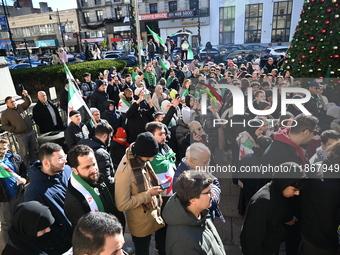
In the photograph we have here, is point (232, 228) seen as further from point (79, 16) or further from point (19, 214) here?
point (79, 16)

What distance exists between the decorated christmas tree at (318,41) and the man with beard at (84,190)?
5.98 meters

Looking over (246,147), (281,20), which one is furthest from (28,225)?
(281,20)

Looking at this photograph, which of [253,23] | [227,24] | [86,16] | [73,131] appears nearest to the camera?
[73,131]

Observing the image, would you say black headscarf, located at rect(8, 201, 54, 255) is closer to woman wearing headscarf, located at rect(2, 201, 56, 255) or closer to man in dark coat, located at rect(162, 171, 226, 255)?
woman wearing headscarf, located at rect(2, 201, 56, 255)

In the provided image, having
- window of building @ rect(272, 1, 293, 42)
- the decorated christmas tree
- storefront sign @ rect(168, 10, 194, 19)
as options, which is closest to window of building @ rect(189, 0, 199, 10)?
storefront sign @ rect(168, 10, 194, 19)

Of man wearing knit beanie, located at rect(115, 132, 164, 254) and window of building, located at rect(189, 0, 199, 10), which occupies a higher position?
window of building, located at rect(189, 0, 199, 10)

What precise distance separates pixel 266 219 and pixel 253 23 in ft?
127

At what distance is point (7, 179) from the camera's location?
347 cm

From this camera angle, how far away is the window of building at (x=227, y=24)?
36.5 meters

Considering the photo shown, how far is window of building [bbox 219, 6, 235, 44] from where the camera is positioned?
3653 centimetres

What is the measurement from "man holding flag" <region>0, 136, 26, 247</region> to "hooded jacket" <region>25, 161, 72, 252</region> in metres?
0.99

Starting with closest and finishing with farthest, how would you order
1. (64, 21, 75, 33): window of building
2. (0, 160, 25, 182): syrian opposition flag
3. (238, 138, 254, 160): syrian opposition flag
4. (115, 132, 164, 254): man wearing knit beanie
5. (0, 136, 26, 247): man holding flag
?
(115, 132, 164, 254): man wearing knit beanie → (0, 160, 25, 182): syrian opposition flag → (0, 136, 26, 247): man holding flag → (238, 138, 254, 160): syrian opposition flag → (64, 21, 75, 33): window of building

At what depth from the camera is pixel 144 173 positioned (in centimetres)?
267

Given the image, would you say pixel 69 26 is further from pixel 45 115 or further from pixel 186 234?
pixel 186 234
